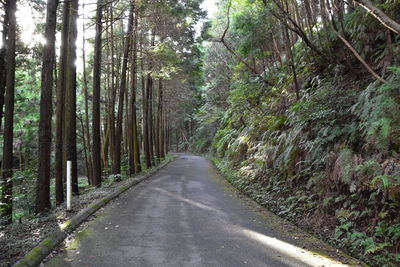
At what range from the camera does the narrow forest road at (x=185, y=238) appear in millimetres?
4328

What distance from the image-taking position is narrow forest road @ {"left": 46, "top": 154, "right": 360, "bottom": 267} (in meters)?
4.33

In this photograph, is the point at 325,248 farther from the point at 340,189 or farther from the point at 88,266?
the point at 88,266

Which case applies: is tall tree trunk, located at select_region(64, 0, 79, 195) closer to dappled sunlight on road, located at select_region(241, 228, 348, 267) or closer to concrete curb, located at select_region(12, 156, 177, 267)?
concrete curb, located at select_region(12, 156, 177, 267)

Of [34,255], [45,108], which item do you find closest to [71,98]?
[45,108]

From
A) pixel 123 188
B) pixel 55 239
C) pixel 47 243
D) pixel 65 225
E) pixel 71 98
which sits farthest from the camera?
pixel 123 188

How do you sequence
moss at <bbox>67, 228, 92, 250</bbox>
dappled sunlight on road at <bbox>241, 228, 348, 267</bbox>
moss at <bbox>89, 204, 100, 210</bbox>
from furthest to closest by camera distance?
moss at <bbox>89, 204, 100, 210</bbox>, moss at <bbox>67, 228, 92, 250</bbox>, dappled sunlight on road at <bbox>241, 228, 348, 267</bbox>

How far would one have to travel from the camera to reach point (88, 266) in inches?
161

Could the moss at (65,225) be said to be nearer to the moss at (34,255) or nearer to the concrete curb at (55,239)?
the concrete curb at (55,239)

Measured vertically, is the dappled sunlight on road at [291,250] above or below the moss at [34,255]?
below

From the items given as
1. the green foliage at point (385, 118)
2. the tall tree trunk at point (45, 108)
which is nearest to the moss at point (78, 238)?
the tall tree trunk at point (45, 108)

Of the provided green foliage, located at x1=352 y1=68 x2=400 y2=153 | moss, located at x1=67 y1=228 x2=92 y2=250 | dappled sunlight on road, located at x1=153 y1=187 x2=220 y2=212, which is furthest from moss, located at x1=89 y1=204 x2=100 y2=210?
green foliage, located at x1=352 y1=68 x2=400 y2=153

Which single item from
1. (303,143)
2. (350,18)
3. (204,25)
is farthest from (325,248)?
(204,25)

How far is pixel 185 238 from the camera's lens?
5.25 meters

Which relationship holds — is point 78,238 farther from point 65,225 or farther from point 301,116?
point 301,116
